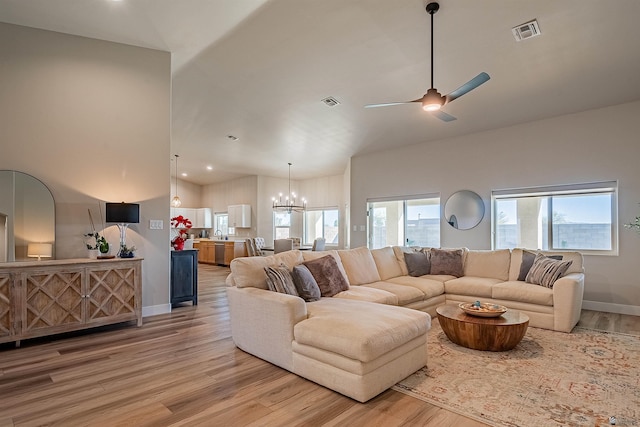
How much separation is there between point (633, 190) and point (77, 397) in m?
6.81

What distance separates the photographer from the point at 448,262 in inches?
204

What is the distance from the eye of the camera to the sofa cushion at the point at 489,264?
4914mm

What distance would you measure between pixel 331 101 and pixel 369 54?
55.9 inches

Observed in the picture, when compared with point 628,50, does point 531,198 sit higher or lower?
lower

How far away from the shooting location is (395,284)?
4.48 meters

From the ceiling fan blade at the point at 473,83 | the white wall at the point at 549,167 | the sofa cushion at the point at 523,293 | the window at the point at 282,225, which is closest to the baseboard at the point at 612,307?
the white wall at the point at 549,167

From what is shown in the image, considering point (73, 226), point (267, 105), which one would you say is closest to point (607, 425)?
point (73, 226)

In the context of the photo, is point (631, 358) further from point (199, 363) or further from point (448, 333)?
point (199, 363)

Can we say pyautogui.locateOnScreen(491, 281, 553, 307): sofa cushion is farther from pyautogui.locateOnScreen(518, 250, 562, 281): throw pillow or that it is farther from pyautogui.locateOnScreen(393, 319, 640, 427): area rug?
pyautogui.locateOnScreen(393, 319, 640, 427): area rug

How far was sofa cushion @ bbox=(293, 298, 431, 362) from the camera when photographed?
2.29 metres

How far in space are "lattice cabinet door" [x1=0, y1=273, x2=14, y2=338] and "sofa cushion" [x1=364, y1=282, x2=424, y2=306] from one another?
148 inches

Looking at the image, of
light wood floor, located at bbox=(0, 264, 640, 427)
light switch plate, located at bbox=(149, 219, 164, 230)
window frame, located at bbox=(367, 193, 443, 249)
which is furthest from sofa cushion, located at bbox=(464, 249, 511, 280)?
light switch plate, located at bbox=(149, 219, 164, 230)

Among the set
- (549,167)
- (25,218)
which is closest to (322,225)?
(549,167)

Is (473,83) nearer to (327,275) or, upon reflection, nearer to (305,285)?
(327,275)
